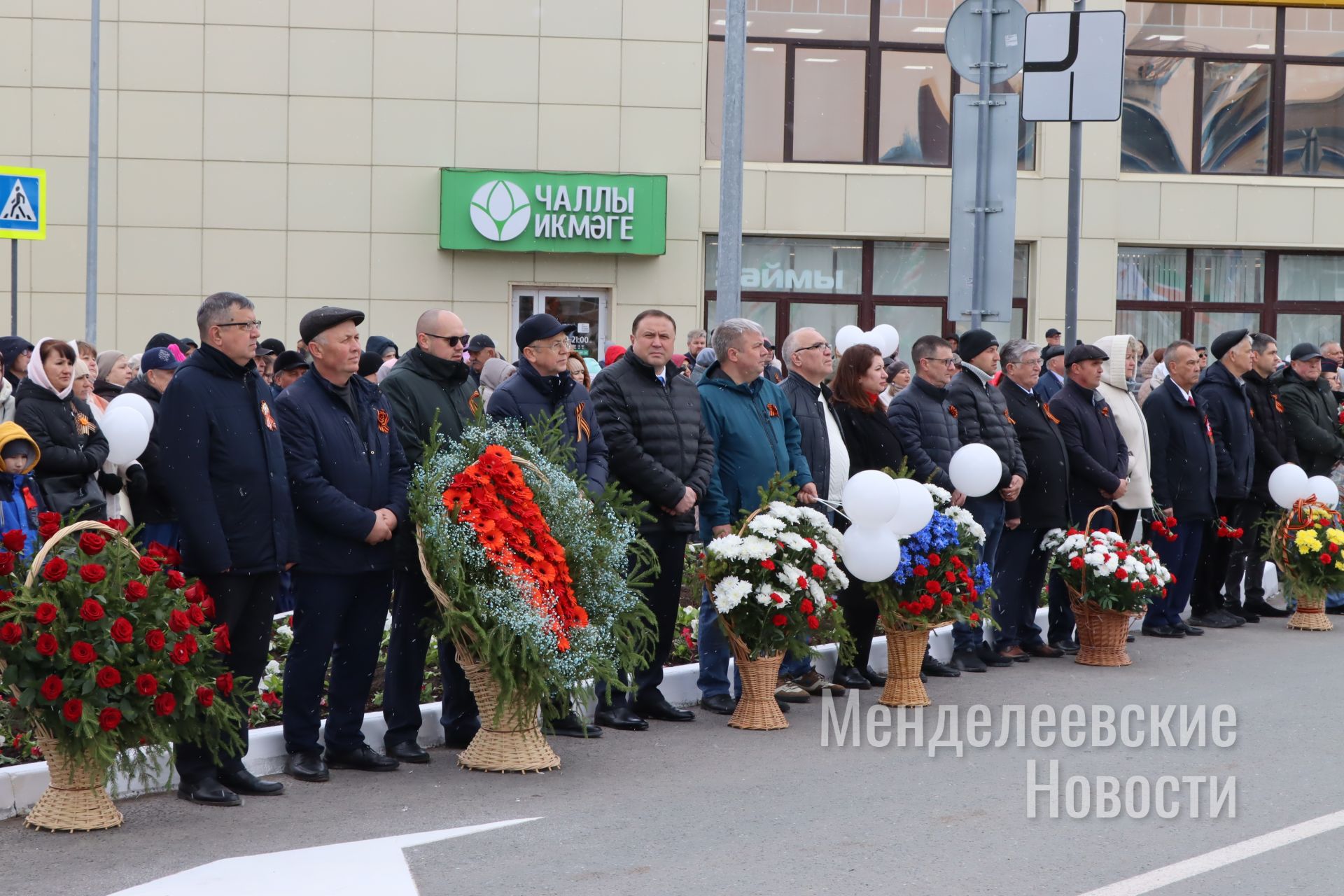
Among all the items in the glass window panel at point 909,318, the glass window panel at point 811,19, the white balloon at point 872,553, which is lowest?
the white balloon at point 872,553

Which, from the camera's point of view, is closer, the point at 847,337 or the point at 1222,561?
the point at 1222,561

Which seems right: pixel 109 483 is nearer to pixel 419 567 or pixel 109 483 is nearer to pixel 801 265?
pixel 419 567

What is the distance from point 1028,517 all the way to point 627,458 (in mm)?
3715

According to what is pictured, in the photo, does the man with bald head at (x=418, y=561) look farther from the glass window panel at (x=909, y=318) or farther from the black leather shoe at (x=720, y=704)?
the glass window panel at (x=909, y=318)

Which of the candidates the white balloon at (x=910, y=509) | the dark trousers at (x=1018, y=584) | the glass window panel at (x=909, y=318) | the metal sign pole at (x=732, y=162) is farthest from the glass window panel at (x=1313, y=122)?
the white balloon at (x=910, y=509)

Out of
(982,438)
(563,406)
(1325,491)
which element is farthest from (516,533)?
(1325,491)

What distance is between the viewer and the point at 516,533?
7305 mm

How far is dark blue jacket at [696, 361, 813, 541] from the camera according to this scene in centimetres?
924

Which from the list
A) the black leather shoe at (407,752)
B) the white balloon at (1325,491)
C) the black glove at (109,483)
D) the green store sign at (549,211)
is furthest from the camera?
the green store sign at (549,211)

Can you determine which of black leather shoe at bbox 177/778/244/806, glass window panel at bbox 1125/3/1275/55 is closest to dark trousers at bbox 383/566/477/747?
black leather shoe at bbox 177/778/244/806

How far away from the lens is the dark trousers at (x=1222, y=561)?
12961mm

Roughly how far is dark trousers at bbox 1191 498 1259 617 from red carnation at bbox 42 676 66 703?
373 inches

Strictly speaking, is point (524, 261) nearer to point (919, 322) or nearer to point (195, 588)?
point (919, 322)

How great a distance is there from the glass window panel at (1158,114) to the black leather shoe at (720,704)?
1667cm
